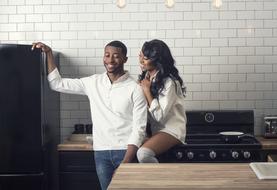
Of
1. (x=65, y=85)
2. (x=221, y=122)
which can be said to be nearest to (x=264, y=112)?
(x=221, y=122)

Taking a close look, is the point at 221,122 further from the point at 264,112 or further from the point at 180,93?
the point at 180,93

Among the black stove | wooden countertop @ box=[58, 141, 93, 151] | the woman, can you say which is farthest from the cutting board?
wooden countertop @ box=[58, 141, 93, 151]

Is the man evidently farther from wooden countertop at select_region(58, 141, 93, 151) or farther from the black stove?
wooden countertop at select_region(58, 141, 93, 151)

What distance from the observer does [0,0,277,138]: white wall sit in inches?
185

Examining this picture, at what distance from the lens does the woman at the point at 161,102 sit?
3.49 metres

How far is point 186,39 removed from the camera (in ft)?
15.6

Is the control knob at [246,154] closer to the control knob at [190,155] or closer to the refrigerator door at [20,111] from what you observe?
the control knob at [190,155]

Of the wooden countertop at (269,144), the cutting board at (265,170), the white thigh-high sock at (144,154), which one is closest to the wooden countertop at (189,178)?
the cutting board at (265,170)

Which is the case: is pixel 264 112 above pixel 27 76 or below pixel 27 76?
below

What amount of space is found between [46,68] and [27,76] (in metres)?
0.19

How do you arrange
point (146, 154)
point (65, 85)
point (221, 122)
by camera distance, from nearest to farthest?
point (146, 154) → point (65, 85) → point (221, 122)

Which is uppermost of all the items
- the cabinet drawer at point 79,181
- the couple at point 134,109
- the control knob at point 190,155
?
the couple at point 134,109

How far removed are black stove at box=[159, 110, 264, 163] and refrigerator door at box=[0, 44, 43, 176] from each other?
1166 millimetres

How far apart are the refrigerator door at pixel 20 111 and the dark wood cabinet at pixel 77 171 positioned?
33 centimetres
